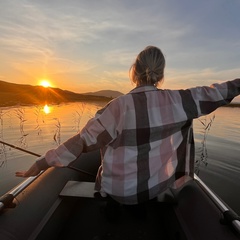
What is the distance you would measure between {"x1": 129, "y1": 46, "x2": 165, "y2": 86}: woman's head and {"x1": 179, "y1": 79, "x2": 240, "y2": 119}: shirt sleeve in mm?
224

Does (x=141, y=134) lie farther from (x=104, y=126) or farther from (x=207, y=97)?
(x=207, y=97)

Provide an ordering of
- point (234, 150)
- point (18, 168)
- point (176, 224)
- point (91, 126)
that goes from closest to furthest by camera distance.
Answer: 1. point (91, 126)
2. point (176, 224)
3. point (18, 168)
4. point (234, 150)

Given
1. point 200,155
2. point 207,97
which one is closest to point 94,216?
point 207,97

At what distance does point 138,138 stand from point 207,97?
63 centimetres

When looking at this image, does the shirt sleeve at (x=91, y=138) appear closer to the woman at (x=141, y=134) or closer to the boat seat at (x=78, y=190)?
the woman at (x=141, y=134)

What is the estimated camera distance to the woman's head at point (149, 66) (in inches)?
68.2

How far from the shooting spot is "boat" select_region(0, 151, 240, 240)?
5.63 feet

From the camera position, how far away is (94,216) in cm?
233

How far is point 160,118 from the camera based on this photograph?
167 cm

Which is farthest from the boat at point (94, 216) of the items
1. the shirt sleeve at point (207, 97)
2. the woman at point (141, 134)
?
the shirt sleeve at point (207, 97)

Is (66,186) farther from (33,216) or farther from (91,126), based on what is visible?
(91,126)

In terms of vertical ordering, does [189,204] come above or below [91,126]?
below

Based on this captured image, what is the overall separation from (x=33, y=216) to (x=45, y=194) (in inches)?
11.9

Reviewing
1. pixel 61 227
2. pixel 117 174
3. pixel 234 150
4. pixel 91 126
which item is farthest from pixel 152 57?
pixel 234 150
